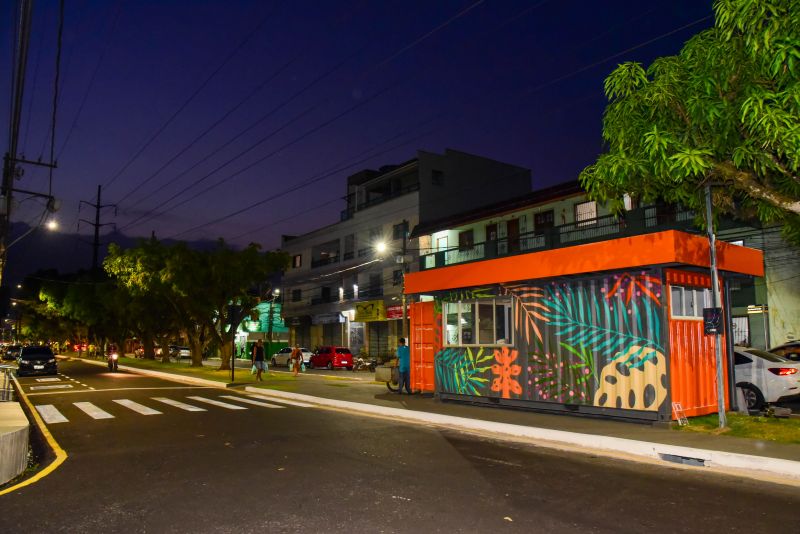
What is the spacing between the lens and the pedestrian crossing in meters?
14.0

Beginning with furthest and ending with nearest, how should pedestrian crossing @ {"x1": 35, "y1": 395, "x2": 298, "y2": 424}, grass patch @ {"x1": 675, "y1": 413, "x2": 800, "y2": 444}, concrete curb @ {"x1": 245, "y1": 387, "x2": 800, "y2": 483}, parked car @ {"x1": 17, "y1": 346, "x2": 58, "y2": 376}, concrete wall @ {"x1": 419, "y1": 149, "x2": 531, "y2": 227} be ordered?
1. concrete wall @ {"x1": 419, "y1": 149, "x2": 531, "y2": 227}
2. parked car @ {"x1": 17, "y1": 346, "x2": 58, "y2": 376}
3. pedestrian crossing @ {"x1": 35, "y1": 395, "x2": 298, "y2": 424}
4. grass patch @ {"x1": 675, "y1": 413, "x2": 800, "y2": 444}
5. concrete curb @ {"x1": 245, "y1": 387, "x2": 800, "y2": 483}

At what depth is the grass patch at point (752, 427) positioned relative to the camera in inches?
385

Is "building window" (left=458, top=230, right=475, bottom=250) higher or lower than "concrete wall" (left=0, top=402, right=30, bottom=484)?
higher

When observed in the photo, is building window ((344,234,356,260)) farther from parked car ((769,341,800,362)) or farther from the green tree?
parked car ((769,341,800,362))

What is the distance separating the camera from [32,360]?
30.0 metres

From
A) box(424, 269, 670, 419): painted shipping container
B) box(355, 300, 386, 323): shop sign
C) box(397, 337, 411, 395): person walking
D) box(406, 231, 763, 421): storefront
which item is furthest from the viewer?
box(355, 300, 386, 323): shop sign

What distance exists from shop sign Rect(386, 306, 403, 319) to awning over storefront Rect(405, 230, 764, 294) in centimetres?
2821

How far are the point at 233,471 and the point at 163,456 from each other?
5.81 feet

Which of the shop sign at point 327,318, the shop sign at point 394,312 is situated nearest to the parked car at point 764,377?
the shop sign at point 394,312

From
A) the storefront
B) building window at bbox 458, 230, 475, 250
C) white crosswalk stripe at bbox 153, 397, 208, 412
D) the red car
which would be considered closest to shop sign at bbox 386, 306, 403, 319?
the red car

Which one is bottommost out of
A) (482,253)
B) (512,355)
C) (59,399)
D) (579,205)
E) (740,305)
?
(59,399)

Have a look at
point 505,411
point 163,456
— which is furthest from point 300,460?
point 505,411

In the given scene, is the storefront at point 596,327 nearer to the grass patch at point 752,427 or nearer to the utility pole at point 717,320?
the grass patch at point 752,427

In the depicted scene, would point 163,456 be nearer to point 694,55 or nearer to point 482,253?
point 694,55
